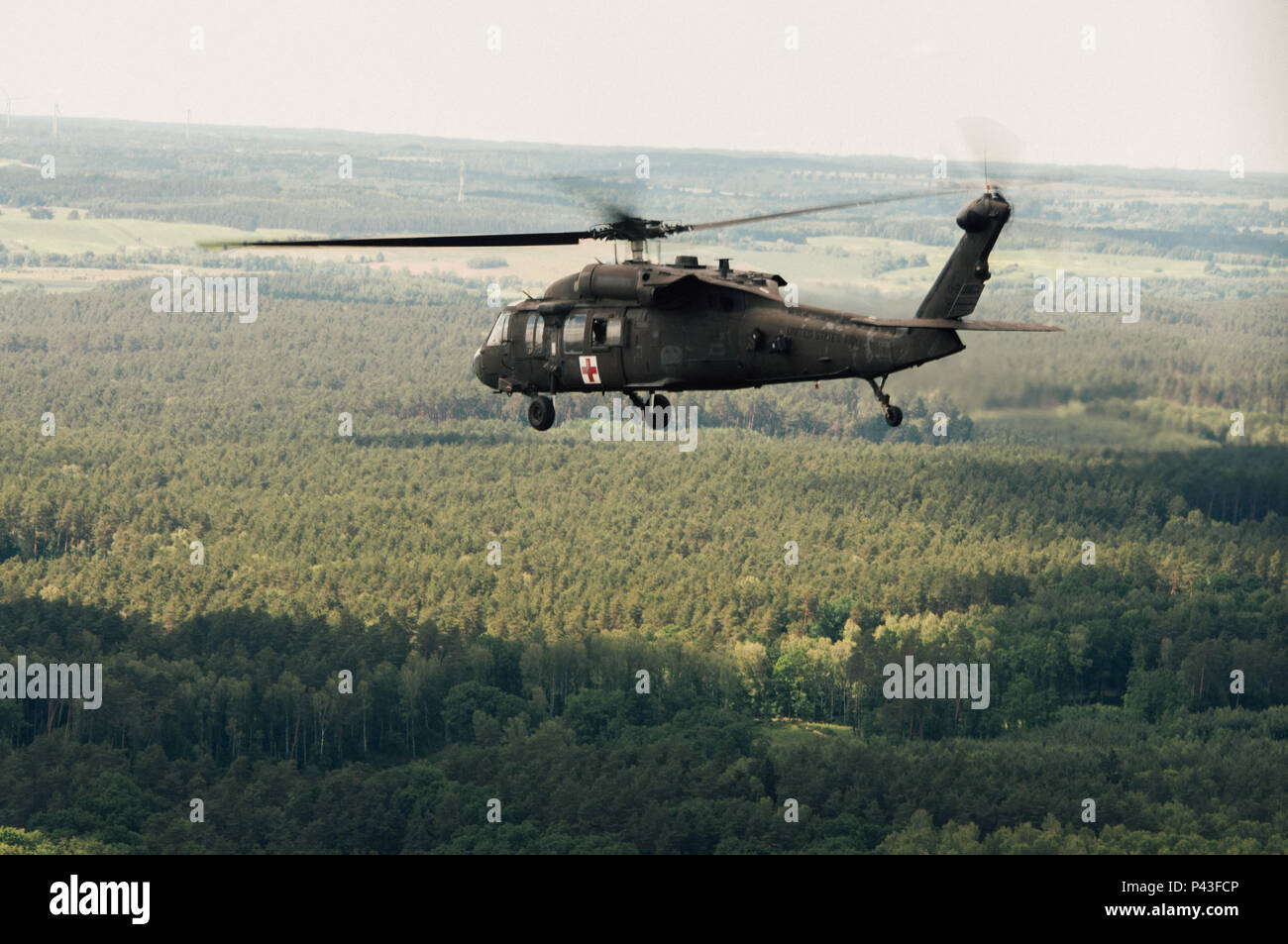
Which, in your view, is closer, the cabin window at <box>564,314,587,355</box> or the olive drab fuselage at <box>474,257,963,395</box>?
the olive drab fuselage at <box>474,257,963,395</box>

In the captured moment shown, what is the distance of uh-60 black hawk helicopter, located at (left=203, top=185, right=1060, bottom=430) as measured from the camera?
6234 centimetres

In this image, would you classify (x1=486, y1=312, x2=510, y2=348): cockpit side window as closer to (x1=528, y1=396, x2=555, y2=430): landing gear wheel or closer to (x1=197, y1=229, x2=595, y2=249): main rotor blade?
(x1=528, y1=396, x2=555, y2=430): landing gear wheel

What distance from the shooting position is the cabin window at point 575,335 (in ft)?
223

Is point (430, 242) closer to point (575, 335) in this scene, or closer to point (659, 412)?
point (575, 335)

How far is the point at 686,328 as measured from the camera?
65.8m

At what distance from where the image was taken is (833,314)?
63.6m

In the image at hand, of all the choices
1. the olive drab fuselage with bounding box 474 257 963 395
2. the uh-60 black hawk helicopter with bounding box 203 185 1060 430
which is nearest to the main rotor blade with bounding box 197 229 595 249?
the uh-60 black hawk helicopter with bounding box 203 185 1060 430

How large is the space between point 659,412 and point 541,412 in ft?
16.2

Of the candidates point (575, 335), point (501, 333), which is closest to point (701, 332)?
point (575, 335)

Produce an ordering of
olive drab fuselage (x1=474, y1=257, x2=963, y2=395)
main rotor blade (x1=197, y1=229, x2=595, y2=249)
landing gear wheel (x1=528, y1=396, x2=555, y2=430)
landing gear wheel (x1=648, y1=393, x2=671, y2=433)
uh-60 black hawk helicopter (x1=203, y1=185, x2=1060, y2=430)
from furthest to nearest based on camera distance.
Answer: landing gear wheel (x1=528, y1=396, x2=555, y2=430) → landing gear wheel (x1=648, y1=393, x2=671, y2=433) → olive drab fuselage (x1=474, y1=257, x2=963, y2=395) → uh-60 black hawk helicopter (x1=203, y1=185, x2=1060, y2=430) → main rotor blade (x1=197, y1=229, x2=595, y2=249)

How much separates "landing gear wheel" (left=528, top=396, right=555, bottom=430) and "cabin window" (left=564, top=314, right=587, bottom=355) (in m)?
2.11
